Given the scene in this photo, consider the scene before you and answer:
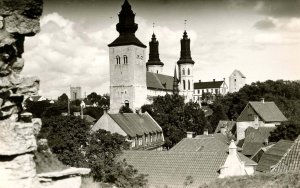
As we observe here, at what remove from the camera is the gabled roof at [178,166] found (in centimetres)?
2161

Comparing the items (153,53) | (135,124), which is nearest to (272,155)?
(135,124)

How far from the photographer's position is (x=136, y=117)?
2090 inches

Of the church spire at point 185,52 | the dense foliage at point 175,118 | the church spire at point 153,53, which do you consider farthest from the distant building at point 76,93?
the dense foliage at point 175,118

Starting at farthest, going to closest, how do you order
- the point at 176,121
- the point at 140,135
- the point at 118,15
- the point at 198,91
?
the point at 198,91, the point at 118,15, the point at 176,121, the point at 140,135

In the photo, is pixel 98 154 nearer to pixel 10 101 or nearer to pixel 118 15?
pixel 10 101

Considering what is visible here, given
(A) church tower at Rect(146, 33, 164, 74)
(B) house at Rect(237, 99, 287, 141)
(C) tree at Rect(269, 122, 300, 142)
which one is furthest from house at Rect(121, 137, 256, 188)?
(A) church tower at Rect(146, 33, 164, 74)

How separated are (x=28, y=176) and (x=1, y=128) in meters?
0.95

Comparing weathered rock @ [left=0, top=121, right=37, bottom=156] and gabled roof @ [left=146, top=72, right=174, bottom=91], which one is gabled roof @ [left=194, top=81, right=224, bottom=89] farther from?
weathered rock @ [left=0, top=121, right=37, bottom=156]

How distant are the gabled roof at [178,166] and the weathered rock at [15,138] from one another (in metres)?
14.6

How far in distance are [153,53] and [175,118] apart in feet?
170

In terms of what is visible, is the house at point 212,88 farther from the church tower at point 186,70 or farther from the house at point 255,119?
the house at point 255,119

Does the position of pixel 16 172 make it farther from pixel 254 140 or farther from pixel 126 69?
pixel 126 69

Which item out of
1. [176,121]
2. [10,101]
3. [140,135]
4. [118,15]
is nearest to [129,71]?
[118,15]

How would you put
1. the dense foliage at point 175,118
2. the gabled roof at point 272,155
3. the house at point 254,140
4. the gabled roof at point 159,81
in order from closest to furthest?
the gabled roof at point 272,155
the house at point 254,140
the dense foliage at point 175,118
the gabled roof at point 159,81
